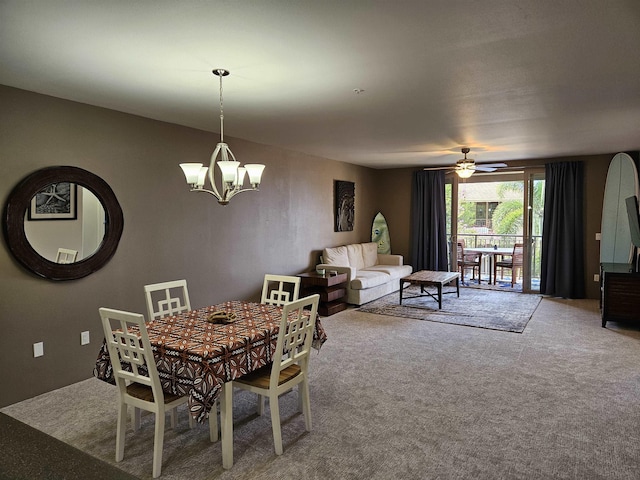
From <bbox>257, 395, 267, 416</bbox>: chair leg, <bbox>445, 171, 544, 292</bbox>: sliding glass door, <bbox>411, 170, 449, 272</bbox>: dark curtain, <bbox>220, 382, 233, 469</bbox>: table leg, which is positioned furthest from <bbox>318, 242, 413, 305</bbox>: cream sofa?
<bbox>220, 382, 233, 469</bbox>: table leg

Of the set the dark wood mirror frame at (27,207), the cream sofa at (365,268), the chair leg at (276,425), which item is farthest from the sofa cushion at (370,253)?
the chair leg at (276,425)

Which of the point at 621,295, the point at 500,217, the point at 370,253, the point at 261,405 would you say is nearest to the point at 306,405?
the point at 261,405

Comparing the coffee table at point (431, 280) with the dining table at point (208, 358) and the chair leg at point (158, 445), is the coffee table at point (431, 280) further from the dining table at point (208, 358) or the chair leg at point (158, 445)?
the chair leg at point (158, 445)

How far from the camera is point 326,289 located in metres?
6.24

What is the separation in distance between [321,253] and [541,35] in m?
5.25

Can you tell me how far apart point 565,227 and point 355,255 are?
3.68 m

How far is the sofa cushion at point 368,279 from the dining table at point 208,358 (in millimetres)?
3761

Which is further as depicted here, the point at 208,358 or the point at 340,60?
the point at 340,60

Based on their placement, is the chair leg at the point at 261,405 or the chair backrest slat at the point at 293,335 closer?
the chair backrest slat at the point at 293,335

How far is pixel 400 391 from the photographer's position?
3535 mm

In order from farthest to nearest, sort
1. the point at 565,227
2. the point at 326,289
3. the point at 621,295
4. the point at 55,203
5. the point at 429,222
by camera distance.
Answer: the point at 429,222, the point at 565,227, the point at 326,289, the point at 621,295, the point at 55,203

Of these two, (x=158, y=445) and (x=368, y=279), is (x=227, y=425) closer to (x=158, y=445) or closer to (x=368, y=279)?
(x=158, y=445)

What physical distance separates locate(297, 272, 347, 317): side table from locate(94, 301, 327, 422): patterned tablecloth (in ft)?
10.3

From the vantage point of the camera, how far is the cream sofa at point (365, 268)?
6.68 meters
